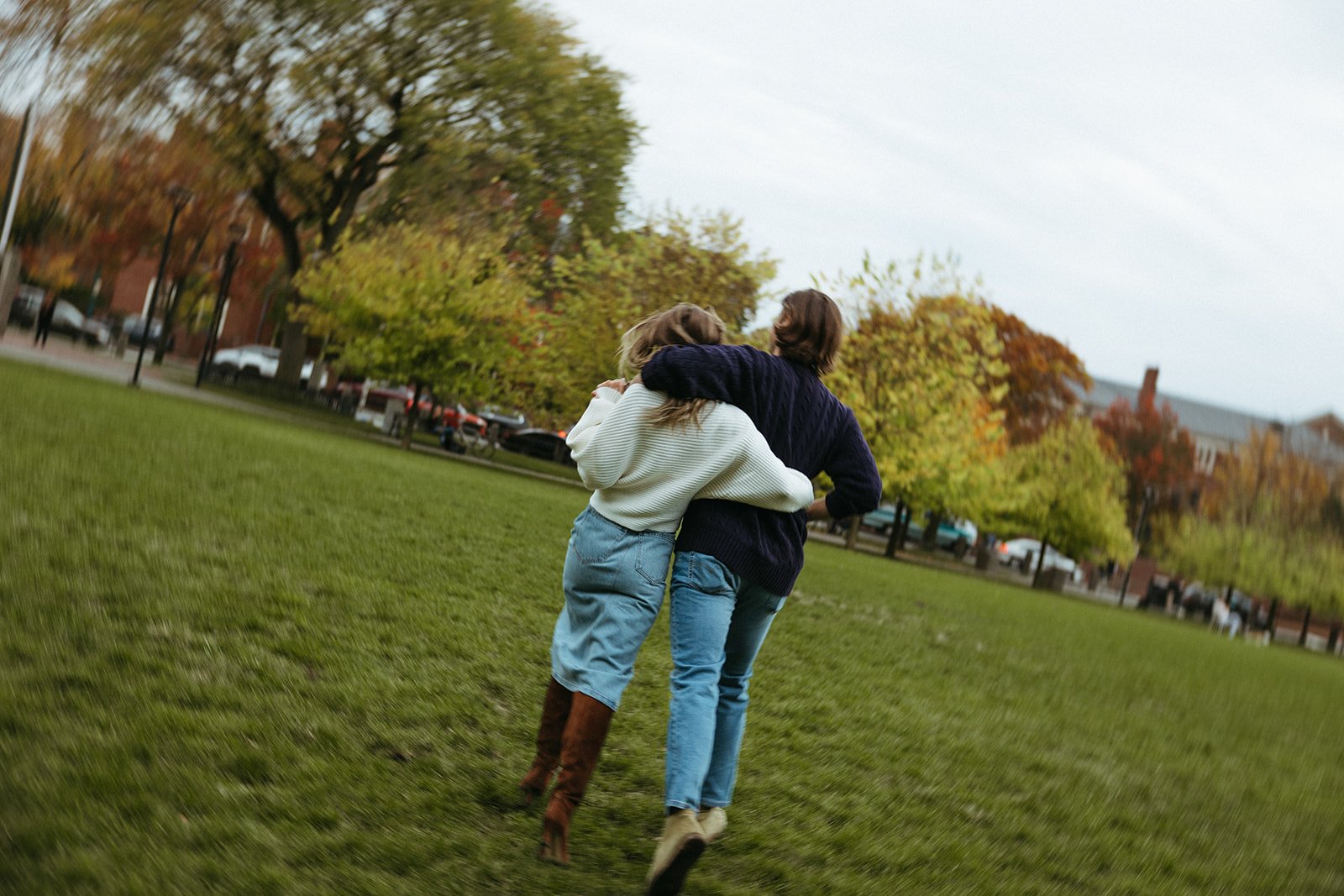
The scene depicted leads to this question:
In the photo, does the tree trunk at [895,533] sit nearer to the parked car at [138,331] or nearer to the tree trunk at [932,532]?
the tree trunk at [932,532]

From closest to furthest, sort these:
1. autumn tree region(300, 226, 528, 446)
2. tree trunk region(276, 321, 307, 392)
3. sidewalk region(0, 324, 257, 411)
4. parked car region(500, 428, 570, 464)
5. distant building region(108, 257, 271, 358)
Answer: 1. sidewalk region(0, 324, 257, 411)
2. autumn tree region(300, 226, 528, 446)
3. tree trunk region(276, 321, 307, 392)
4. parked car region(500, 428, 570, 464)
5. distant building region(108, 257, 271, 358)

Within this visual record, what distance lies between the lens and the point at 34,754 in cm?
321

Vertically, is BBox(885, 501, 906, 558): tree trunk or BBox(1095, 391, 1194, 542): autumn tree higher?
BBox(1095, 391, 1194, 542): autumn tree

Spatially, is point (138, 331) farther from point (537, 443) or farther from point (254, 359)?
point (537, 443)

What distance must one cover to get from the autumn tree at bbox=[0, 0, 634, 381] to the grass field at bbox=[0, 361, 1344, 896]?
17.2 meters

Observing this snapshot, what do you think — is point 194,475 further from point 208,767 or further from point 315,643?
point 208,767

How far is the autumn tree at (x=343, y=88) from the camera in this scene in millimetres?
24547

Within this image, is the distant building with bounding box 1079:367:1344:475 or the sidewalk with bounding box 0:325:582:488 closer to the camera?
the sidewalk with bounding box 0:325:582:488

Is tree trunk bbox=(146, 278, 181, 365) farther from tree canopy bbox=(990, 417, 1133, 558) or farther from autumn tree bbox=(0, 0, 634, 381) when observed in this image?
tree canopy bbox=(990, 417, 1133, 558)

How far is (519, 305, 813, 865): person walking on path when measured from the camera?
11.7 ft

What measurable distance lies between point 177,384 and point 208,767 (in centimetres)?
2882

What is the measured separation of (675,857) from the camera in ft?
10.8

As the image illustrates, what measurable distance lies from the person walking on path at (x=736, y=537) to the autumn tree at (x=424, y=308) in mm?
22045

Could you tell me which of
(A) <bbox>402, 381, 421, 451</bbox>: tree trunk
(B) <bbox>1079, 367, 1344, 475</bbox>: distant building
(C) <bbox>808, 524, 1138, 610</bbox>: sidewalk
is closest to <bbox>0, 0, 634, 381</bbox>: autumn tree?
(A) <bbox>402, 381, 421, 451</bbox>: tree trunk
